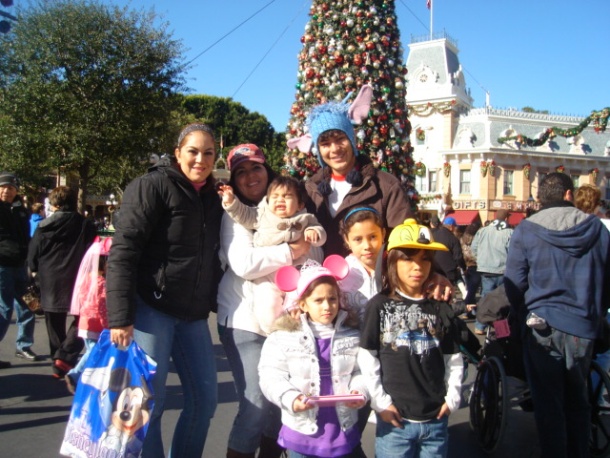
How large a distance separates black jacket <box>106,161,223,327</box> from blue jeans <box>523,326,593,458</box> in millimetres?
2049

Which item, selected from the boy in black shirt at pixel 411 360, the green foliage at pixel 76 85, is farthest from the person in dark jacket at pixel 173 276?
the green foliage at pixel 76 85

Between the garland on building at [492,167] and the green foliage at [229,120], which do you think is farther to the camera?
the green foliage at [229,120]

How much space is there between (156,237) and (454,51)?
124ft

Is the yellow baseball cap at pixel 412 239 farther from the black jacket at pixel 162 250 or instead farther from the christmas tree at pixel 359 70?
the christmas tree at pixel 359 70

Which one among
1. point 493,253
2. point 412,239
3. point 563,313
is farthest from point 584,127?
point 412,239

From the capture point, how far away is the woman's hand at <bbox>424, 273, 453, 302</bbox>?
2531 mm

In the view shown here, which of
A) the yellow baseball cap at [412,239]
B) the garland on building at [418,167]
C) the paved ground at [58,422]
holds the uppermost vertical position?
the garland on building at [418,167]

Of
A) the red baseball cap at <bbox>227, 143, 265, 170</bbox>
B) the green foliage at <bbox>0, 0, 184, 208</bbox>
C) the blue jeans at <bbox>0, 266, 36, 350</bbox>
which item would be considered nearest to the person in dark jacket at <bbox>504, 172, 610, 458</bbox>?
the red baseball cap at <bbox>227, 143, 265, 170</bbox>

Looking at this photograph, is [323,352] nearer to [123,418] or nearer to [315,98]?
[123,418]

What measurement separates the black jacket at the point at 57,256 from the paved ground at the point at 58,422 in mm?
768

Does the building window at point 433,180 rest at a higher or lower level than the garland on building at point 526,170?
lower

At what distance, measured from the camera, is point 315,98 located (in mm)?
6242

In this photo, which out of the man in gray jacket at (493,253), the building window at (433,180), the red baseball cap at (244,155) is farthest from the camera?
the building window at (433,180)

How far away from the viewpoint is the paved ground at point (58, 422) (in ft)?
12.5
